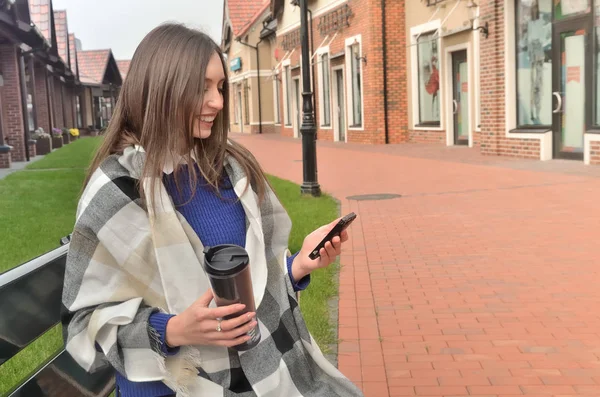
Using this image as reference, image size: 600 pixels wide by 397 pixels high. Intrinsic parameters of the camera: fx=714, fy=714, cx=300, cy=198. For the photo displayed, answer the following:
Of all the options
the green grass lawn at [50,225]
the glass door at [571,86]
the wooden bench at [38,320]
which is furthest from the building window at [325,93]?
the wooden bench at [38,320]

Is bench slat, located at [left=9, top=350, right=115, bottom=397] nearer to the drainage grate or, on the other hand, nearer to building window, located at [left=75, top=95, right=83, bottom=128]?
the drainage grate

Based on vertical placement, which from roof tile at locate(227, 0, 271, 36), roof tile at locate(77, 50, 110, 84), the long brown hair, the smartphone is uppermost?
roof tile at locate(227, 0, 271, 36)

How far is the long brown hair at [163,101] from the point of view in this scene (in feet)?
5.74

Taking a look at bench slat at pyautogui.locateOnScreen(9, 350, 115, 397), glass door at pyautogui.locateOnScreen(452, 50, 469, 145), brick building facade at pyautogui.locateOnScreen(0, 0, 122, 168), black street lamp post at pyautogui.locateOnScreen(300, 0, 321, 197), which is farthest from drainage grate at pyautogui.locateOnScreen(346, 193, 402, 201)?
glass door at pyautogui.locateOnScreen(452, 50, 469, 145)

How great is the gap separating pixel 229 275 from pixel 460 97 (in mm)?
19271

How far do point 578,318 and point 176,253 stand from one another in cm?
362

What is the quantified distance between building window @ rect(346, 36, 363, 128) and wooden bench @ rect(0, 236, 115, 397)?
22637 mm

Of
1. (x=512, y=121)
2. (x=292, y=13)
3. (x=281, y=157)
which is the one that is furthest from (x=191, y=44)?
(x=292, y=13)

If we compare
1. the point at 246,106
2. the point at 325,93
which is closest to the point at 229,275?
the point at 325,93

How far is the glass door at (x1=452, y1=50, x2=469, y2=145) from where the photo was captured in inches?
768

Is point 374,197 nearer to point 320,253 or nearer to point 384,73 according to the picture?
point 320,253

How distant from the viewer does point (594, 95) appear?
13125 millimetres

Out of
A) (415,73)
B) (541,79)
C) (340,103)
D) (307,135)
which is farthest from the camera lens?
(340,103)

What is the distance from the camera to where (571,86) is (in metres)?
13.8
